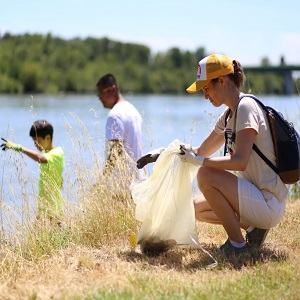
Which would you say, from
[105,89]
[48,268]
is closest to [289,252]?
[48,268]

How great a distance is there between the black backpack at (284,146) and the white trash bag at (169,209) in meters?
0.61

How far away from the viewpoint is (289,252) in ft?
16.4

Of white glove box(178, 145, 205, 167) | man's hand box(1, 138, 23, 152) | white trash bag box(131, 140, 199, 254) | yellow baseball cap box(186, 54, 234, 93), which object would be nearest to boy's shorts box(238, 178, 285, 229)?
white glove box(178, 145, 205, 167)

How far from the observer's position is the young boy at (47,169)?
6.11 m

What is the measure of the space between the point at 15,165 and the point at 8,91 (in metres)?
69.9

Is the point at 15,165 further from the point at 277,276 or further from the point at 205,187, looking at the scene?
the point at 277,276

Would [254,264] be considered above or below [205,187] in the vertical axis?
below

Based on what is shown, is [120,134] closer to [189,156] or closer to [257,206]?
[189,156]

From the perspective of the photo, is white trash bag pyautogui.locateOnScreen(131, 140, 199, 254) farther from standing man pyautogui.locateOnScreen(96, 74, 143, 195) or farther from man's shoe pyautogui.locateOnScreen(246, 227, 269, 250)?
standing man pyautogui.locateOnScreen(96, 74, 143, 195)

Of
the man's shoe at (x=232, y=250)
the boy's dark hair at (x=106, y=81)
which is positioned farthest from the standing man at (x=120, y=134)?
the man's shoe at (x=232, y=250)

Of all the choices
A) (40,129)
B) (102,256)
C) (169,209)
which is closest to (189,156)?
(169,209)

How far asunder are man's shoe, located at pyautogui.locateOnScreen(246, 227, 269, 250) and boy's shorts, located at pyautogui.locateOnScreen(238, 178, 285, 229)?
187 mm

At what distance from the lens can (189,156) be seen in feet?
15.5

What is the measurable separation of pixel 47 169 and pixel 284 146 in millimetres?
2871
